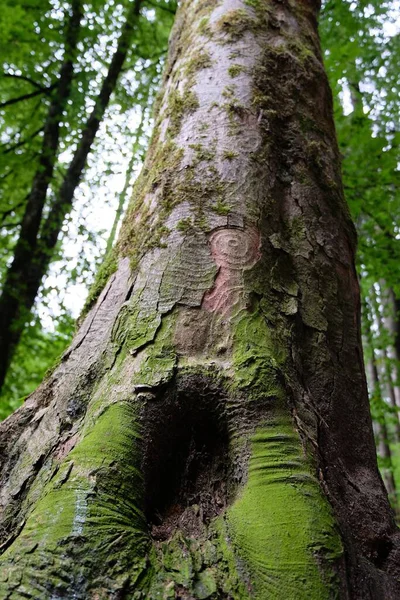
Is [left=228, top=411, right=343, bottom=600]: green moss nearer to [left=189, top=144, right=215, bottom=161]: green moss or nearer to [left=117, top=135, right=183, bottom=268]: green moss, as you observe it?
[left=117, top=135, right=183, bottom=268]: green moss

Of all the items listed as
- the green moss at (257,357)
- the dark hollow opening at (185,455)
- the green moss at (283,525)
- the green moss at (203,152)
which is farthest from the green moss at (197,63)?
the green moss at (283,525)

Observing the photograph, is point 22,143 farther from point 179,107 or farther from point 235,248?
point 235,248

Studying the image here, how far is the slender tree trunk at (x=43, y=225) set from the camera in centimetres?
579

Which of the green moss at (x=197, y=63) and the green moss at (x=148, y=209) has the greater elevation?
the green moss at (x=197, y=63)

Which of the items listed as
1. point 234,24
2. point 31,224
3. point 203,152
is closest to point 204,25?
point 234,24

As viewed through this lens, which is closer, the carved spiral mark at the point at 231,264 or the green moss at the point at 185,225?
the carved spiral mark at the point at 231,264

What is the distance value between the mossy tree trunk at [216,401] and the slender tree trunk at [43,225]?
4.04m

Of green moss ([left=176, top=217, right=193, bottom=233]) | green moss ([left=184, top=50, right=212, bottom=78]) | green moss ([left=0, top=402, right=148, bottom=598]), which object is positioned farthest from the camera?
green moss ([left=184, top=50, right=212, bottom=78])

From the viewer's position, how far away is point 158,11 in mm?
8148

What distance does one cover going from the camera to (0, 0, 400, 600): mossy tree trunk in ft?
3.57

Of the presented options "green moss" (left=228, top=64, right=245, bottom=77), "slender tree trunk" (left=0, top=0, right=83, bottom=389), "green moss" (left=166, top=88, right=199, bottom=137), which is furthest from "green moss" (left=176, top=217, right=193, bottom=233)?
"slender tree trunk" (left=0, top=0, right=83, bottom=389)

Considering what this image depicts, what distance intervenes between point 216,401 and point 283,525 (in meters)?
0.36

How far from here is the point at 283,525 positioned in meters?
1.14

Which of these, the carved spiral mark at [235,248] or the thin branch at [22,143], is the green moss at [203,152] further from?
the thin branch at [22,143]
